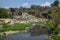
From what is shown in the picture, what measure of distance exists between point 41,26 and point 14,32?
8.51 meters

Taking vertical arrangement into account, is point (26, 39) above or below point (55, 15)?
below

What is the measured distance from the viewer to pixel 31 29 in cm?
4197

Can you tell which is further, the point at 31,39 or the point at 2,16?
the point at 2,16

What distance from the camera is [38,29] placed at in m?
43.3

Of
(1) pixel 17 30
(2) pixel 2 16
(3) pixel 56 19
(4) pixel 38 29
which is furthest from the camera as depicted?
(2) pixel 2 16

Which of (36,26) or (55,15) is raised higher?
(55,15)

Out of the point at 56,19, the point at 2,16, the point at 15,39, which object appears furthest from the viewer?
the point at 2,16

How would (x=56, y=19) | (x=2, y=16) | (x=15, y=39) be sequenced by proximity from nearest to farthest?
(x=15, y=39) < (x=56, y=19) < (x=2, y=16)

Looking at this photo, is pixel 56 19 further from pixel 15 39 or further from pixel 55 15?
pixel 15 39

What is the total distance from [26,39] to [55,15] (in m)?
8.81

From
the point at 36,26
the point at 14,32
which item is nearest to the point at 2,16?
the point at 36,26

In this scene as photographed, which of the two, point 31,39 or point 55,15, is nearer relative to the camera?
point 31,39

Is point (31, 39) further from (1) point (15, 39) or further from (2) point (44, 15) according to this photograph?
(2) point (44, 15)

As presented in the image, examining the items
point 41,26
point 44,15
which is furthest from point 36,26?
point 44,15
